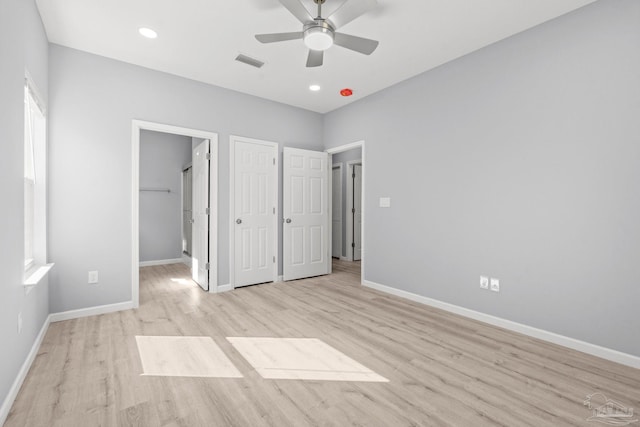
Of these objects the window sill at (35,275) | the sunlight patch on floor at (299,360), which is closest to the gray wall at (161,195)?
the window sill at (35,275)

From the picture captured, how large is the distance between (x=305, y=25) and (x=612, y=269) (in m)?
3.05

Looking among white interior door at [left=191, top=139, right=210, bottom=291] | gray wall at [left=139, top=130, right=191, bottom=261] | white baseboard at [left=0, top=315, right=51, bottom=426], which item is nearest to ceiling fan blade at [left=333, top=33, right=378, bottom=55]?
Answer: white interior door at [left=191, top=139, right=210, bottom=291]

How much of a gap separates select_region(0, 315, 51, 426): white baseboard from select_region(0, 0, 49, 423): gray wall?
40 millimetres

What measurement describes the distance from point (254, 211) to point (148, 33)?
95.1 inches

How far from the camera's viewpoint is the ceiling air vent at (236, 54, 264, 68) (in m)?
3.32

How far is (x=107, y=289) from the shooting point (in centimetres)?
331

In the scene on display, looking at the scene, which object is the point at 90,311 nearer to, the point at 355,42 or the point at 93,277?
the point at 93,277

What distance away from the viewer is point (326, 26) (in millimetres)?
2279

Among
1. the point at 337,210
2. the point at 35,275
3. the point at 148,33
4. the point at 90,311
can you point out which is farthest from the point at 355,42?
the point at 337,210

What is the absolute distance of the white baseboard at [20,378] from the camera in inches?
63.9

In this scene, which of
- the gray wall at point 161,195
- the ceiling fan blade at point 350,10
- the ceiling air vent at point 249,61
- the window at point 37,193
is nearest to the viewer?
the ceiling fan blade at point 350,10

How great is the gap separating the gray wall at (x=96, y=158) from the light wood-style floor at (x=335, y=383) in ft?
1.67

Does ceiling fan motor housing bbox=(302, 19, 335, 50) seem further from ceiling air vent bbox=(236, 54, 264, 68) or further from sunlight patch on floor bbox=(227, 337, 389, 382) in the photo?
sunlight patch on floor bbox=(227, 337, 389, 382)

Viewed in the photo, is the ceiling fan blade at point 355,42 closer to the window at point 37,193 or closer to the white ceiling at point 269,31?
the white ceiling at point 269,31
